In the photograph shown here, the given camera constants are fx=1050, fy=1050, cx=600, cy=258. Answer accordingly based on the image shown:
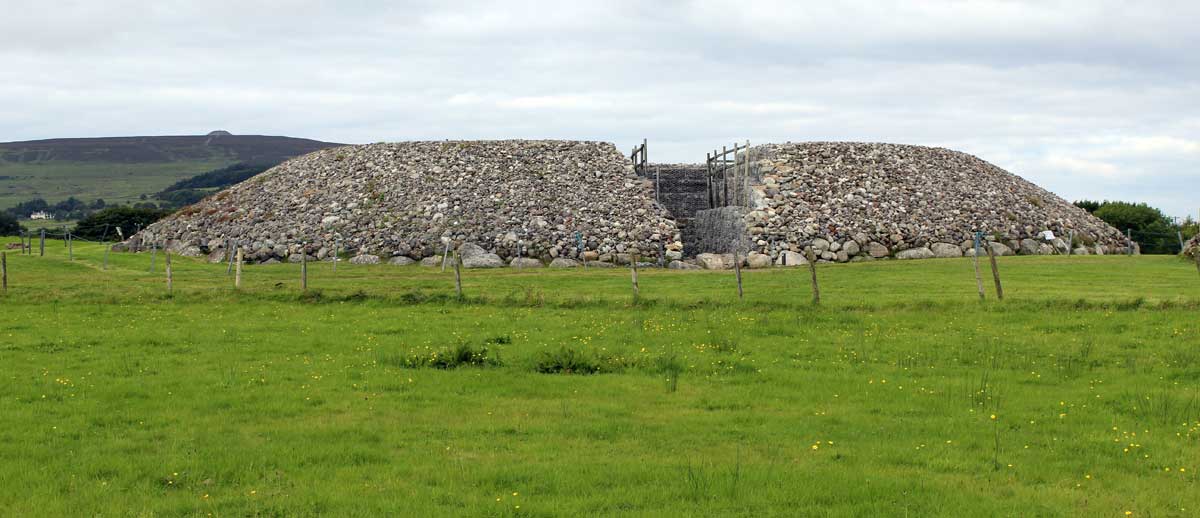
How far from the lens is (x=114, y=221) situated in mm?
88688

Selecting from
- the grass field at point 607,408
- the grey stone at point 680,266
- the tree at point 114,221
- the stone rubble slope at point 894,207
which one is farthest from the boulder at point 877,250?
the tree at point 114,221

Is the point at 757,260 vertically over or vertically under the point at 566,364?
over

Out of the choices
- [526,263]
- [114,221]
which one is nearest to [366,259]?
[526,263]

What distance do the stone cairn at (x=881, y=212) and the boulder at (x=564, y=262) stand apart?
6.78 meters

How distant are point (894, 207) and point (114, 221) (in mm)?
64800

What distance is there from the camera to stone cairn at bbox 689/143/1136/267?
181 ft

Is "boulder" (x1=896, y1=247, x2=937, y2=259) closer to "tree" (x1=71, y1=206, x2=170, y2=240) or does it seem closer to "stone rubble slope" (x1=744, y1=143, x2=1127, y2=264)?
"stone rubble slope" (x1=744, y1=143, x2=1127, y2=264)

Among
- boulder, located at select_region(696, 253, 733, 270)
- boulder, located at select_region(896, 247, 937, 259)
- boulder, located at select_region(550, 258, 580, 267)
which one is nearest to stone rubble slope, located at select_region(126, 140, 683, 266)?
boulder, located at select_region(550, 258, 580, 267)

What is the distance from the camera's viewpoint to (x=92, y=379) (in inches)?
684

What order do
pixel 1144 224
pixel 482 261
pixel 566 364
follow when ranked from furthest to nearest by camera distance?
pixel 1144 224 < pixel 482 261 < pixel 566 364

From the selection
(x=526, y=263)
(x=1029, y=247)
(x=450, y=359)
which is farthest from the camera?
(x=1029, y=247)

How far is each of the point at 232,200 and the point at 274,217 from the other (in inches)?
271

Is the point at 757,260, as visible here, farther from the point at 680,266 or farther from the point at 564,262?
the point at 564,262

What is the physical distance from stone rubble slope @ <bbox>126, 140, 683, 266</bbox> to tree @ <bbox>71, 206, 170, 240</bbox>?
1913cm
